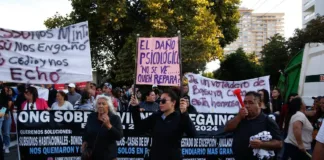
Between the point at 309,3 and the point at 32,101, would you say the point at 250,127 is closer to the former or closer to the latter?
the point at 32,101

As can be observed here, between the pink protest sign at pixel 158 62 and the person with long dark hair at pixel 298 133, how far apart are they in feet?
6.77

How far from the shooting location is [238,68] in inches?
1357

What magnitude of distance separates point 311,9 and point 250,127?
57165mm

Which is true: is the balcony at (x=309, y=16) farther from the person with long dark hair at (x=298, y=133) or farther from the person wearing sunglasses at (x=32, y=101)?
the person with long dark hair at (x=298, y=133)

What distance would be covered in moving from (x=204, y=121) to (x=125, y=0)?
2245 centimetres

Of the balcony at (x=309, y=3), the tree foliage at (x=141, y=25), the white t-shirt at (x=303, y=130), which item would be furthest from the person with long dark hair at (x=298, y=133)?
the balcony at (x=309, y=3)

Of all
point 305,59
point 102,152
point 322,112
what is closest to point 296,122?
point 322,112

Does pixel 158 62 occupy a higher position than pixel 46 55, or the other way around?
pixel 46 55

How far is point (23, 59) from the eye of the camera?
7.70m

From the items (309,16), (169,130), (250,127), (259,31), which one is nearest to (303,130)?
(250,127)

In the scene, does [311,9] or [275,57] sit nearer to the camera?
[275,57]

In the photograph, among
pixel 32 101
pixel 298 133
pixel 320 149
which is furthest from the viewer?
pixel 32 101

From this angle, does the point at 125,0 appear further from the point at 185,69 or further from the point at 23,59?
the point at 23,59

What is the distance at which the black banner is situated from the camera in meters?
8.21
